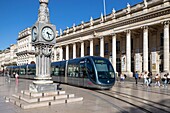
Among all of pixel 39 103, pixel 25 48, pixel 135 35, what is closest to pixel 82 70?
pixel 39 103

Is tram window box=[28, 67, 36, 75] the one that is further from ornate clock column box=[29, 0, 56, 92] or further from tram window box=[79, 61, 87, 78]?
ornate clock column box=[29, 0, 56, 92]

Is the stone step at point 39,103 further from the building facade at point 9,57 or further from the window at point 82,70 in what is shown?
the building facade at point 9,57

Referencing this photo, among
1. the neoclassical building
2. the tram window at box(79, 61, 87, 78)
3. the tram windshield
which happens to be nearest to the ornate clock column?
the tram windshield

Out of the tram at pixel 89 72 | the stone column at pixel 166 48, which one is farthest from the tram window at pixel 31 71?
the stone column at pixel 166 48

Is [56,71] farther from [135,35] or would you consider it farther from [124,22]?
[135,35]

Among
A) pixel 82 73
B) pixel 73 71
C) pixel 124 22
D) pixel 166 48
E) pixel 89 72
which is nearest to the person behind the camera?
pixel 89 72

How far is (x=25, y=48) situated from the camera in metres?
95.8

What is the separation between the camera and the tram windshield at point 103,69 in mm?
18438

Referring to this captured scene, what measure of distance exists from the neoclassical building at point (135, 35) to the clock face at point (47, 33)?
24568 millimetres

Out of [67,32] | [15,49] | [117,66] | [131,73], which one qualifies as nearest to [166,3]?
[131,73]

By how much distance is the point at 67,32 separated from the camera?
59812mm

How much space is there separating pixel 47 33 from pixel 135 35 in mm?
32822

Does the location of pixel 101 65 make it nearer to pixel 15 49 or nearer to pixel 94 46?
pixel 94 46

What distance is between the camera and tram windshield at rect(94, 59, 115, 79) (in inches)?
726
